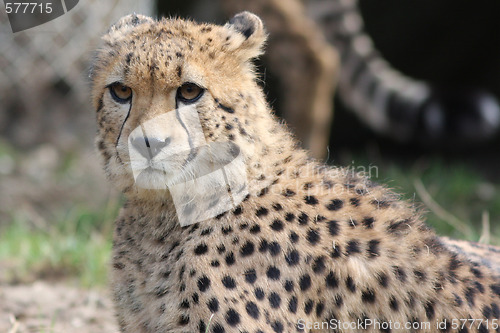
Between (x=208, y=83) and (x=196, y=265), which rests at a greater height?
(x=208, y=83)

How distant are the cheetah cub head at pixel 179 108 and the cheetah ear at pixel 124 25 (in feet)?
0.10

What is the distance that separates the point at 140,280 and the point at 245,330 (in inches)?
17.9

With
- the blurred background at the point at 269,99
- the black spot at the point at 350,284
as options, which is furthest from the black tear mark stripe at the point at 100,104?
the blurred background at the point at 269,99

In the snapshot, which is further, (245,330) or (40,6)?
(40,6)

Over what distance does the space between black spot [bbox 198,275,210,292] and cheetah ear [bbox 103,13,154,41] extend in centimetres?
95

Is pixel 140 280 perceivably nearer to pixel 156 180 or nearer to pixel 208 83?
pixel 156 180

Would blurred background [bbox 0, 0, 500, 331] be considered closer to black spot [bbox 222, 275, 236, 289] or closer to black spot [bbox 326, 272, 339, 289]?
black spot [bbox 222, 275, 236, 289]

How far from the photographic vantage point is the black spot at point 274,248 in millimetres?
2100

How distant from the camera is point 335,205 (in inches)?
87.2

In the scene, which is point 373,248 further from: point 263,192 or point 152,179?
point 152,179

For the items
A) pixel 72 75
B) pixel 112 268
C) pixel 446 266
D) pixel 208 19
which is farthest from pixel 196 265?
pixel 72 75

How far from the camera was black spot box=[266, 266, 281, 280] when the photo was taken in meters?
2.07

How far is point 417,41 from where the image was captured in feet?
23.2

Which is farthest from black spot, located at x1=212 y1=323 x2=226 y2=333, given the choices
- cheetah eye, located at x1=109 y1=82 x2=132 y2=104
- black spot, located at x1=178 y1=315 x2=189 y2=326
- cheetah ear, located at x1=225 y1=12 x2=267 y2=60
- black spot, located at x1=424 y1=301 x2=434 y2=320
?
cheetah ear, located at x1=225 y1=12 x2=267 y2=60
